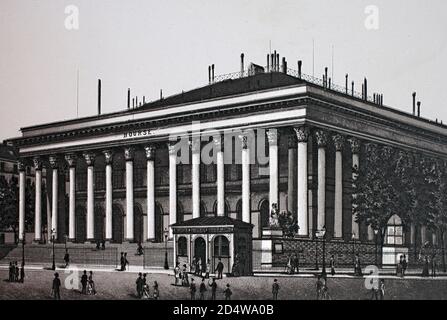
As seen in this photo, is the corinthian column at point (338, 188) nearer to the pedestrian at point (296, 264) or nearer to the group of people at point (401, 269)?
the pedestrian at point (296, 264)

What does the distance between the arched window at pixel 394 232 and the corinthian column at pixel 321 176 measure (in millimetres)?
2975

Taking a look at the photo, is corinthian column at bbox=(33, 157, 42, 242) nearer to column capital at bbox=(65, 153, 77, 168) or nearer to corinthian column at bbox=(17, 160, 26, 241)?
corinthian column at bbox=(17, 160, 26, 241)

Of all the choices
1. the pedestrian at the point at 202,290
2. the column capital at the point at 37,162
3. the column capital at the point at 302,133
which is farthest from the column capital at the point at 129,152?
the pedestrian at the point at 202,290

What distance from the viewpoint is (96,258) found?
41.5 meters

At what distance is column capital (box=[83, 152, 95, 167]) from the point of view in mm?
47938

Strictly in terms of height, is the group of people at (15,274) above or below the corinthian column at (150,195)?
below

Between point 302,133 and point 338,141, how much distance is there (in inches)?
99.5

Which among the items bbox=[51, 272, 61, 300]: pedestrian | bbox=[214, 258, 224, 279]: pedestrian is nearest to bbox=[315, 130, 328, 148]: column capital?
bbox=[214, 258, 224, 279]: pedestrian

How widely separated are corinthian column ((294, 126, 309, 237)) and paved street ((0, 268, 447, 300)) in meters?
8.03

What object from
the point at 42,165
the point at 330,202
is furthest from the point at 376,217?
the point at 42,165

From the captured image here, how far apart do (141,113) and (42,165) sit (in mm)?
8016

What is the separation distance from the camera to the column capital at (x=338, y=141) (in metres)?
42.1

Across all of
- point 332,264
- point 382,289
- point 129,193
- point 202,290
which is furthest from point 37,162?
point 382,289

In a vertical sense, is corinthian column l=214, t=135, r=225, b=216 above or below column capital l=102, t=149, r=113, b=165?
below
